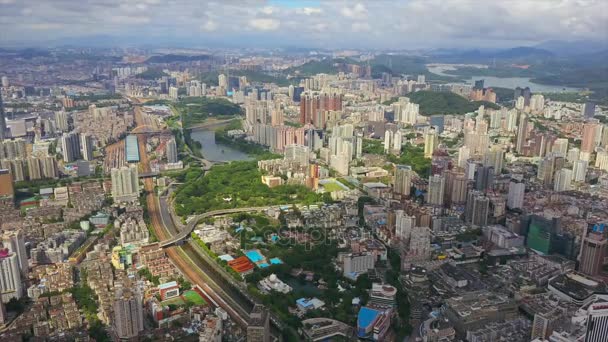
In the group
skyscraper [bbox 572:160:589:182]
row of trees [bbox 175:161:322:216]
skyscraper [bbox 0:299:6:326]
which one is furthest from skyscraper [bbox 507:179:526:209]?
skyscraper [bbox 0:299:6:326]

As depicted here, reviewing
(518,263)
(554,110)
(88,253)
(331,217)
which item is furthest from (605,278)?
(554,110)

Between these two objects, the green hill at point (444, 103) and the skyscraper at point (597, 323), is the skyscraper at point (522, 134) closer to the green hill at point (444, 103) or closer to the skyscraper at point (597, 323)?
the green hill at point (444, 103)

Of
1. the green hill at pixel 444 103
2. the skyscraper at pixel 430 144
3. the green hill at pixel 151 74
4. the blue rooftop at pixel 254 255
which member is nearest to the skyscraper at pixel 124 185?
the blue rooftop at pixel 254 255

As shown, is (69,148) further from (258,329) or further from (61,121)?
(258,329)

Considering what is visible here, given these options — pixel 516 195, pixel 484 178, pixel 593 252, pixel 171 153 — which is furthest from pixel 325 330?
pixel 171 153

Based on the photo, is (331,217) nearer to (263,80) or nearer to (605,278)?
(605,278)

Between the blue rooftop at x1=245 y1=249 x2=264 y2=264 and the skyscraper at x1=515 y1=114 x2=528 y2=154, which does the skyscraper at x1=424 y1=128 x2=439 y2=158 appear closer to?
the skyscraper at x1=515 y1=114 x2=528 y2=154
